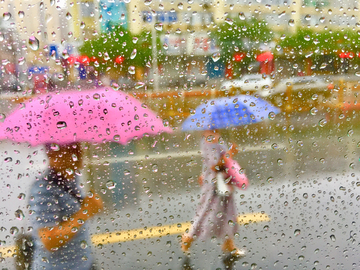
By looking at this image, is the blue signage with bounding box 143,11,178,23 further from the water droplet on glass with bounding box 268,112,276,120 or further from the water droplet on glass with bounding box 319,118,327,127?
the water droplet on glass with bounding box 319,118,327,127

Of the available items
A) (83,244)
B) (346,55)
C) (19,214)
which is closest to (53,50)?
(19,214)

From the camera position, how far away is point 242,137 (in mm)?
1254

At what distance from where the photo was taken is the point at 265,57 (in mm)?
1226

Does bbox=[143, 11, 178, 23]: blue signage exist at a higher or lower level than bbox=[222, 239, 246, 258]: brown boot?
higher

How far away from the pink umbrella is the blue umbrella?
6.0 inches

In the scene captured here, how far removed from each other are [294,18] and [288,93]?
352 mm

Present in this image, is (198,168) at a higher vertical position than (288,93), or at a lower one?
lower

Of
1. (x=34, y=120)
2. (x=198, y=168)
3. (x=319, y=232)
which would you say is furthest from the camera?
(x=319, y=232)

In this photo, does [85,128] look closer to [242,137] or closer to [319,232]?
[242,137]

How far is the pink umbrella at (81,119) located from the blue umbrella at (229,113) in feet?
0.50

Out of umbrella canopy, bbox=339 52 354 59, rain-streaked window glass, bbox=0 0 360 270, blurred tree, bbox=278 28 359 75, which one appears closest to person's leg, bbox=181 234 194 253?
rain-streaked window glass, bbox=0 0 360 270


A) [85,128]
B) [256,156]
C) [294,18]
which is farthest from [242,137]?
[85,128]

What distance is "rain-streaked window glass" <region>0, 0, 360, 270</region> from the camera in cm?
112

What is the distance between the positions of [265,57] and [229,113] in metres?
0.32
